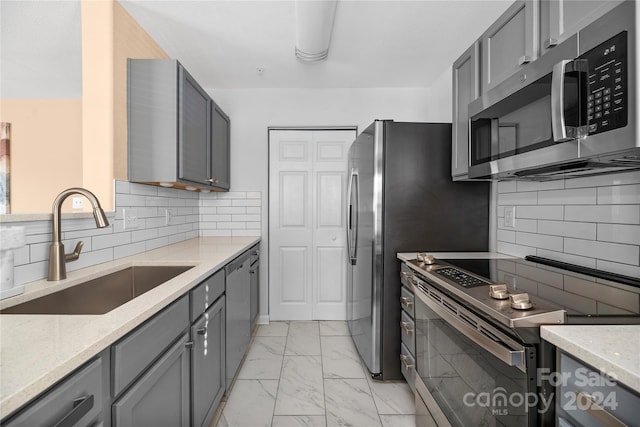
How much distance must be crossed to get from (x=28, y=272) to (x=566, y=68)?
84.9 inches

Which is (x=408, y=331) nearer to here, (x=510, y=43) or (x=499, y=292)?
(x=499, y=292)

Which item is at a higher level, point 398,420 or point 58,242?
point 58,242

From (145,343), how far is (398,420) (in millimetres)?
1572

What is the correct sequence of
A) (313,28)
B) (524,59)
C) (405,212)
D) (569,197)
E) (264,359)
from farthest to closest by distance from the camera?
(264,359)
(405,212)
(313,28)
(569,197)
(524,59)

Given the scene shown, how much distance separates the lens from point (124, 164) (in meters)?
2.04

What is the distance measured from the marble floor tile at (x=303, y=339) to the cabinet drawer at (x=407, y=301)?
A: 3.34ft

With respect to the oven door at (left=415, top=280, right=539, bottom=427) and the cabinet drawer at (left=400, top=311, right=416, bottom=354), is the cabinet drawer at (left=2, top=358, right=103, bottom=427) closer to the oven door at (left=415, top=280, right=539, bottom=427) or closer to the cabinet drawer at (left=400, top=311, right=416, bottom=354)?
the oven door at (left=415, top=280, right=539, bottom=427)

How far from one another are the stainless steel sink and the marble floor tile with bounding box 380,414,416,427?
1.46 meters

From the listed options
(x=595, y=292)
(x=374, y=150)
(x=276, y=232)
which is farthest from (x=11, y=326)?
(x=276, y=232)

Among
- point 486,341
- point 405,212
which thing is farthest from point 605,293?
point 405,212

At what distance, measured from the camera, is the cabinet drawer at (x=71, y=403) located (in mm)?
604

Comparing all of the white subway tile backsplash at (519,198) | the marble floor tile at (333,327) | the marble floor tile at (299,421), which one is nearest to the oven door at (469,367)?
the marble floor tile at (299,421)

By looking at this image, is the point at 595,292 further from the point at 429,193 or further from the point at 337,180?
the point at 337,180

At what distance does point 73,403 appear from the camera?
2.35 ft
